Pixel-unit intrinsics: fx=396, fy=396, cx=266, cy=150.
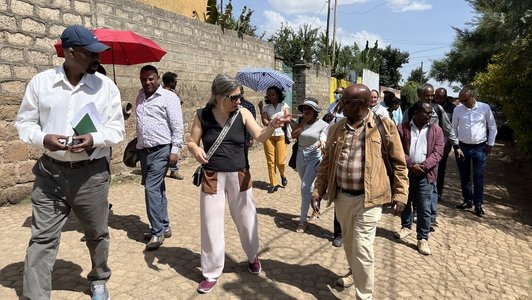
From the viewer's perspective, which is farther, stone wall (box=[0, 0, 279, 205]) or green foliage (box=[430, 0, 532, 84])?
green foliage (box=[430, 0, 532, 84])

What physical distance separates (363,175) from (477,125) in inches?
149

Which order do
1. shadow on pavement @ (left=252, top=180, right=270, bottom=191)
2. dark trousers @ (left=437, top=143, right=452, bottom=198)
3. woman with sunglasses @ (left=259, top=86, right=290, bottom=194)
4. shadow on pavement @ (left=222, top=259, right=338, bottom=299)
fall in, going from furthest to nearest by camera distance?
1. shadow on pavement @ (left=252, top=180, right=270, bottom=191)
2. woman with sunglasses @ (left=259, top=86, right=290, bottom=194)
3. dark trousers @ (left=437, top=143, right=452, bottom=198)
4. shadow on pavement @ (left=222, top=259, right=338, bottom=299)

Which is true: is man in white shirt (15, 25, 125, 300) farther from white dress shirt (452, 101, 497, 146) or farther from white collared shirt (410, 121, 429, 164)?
white dress shirt (452, 101, 497, 146)

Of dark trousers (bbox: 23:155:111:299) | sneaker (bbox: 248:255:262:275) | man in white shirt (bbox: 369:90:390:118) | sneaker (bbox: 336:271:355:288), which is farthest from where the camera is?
man in white shirt (bbox: 369:90:390:118)

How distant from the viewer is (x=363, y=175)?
312cm

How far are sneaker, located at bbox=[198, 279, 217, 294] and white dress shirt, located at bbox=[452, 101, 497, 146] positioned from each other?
4.60 metres

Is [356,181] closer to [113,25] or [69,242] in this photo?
[69,242]

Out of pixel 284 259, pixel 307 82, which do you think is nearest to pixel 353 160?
pixel 284 259

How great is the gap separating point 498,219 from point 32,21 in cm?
757

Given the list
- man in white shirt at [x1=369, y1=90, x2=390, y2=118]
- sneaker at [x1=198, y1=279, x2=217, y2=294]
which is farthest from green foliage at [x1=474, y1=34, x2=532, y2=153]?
sneaker at [x1=198, y1=279, x2=217, y2=294]

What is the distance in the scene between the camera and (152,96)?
14.1 ft

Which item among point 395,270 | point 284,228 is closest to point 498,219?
point 395,270

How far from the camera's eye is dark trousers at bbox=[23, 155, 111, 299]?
2754mm

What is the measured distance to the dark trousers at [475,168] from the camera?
19.9 feet
